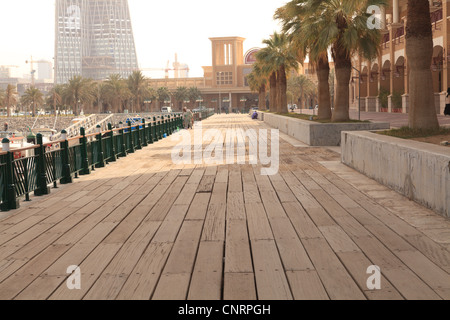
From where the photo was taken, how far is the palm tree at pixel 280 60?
48938 millimetres

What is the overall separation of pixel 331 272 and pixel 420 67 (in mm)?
9120

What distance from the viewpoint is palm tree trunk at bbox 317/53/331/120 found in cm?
2845

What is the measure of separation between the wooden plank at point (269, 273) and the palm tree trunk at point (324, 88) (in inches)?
878

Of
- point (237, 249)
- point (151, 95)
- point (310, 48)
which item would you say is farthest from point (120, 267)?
point (151, 95)

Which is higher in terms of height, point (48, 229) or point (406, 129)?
point (406, 129)

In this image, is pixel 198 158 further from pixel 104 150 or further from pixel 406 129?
pixel 406 129

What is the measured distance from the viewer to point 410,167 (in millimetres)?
10086

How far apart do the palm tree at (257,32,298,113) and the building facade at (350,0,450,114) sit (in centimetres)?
823

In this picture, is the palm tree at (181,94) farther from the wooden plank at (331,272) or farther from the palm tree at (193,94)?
the wooden plank at (331,272)

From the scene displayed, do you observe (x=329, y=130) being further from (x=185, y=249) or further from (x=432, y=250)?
(x=185, y=249)

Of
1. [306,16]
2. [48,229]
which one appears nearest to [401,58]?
[306,16]

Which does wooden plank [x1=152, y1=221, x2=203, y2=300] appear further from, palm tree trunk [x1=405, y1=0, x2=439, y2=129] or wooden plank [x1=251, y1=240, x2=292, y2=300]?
palm tree trunk [x1=405, y1=0, x2=439, y2=129]

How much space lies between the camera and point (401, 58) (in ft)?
184

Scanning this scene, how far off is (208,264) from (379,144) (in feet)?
23.3
